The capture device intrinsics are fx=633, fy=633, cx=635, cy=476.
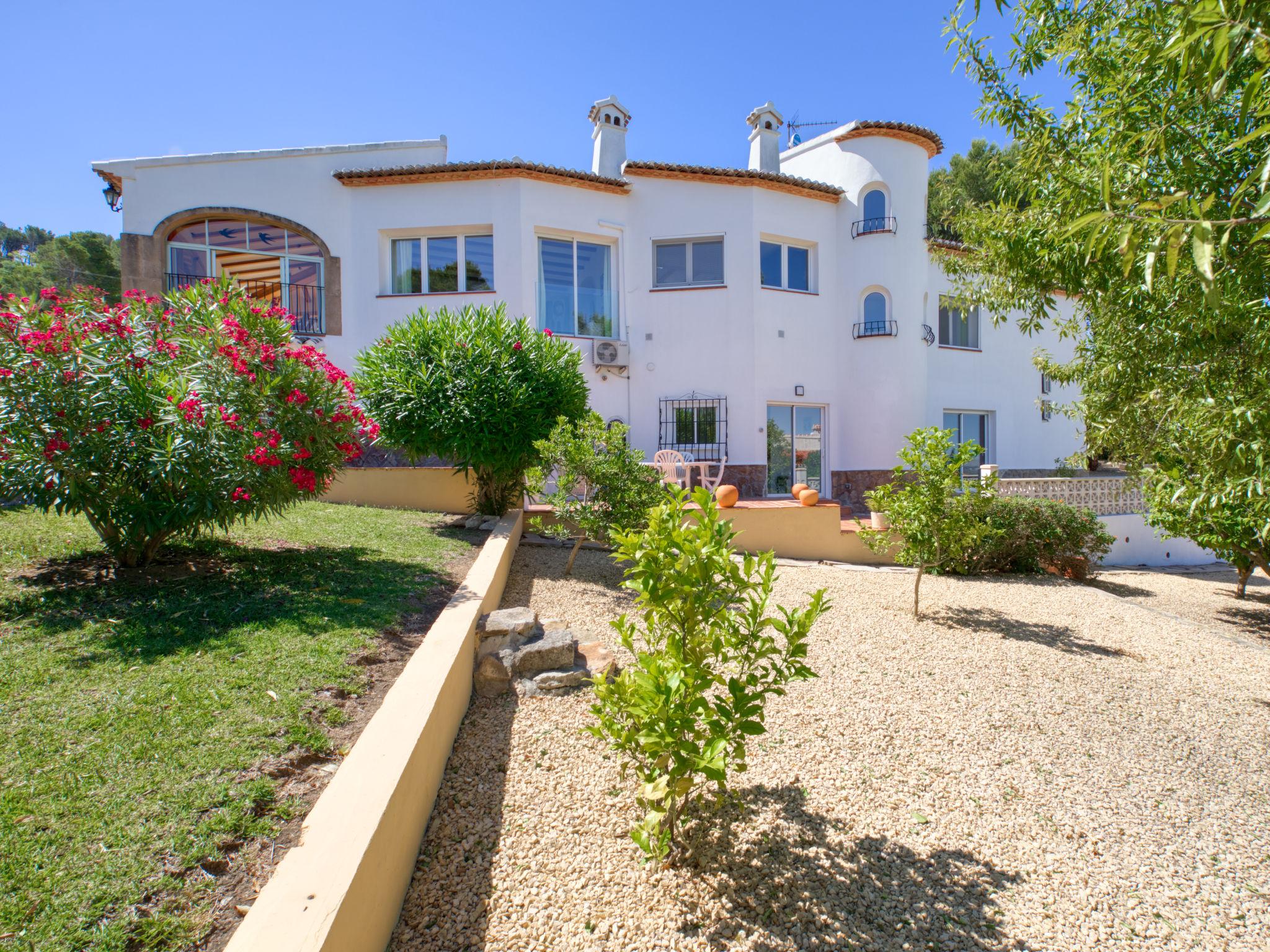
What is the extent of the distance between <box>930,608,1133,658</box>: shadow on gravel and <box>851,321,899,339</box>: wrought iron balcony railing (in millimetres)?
8151

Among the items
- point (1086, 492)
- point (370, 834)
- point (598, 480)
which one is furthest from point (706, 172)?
point (370, 834)

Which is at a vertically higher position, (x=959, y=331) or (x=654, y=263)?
(x=654, y=263)

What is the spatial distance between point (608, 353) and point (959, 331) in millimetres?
8907

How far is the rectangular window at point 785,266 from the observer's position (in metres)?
13.6

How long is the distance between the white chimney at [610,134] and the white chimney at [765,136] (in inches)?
122

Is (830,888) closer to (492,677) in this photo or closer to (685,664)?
(685,664)

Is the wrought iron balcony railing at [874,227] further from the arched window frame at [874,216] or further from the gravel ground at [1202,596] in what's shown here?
the gravel ground at [1202,596]

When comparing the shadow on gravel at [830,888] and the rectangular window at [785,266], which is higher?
the rectangular window at [785,266]

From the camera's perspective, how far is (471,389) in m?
7.60

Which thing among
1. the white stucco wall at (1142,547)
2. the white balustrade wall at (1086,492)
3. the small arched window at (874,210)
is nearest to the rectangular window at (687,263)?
the small arched window at (874,210)

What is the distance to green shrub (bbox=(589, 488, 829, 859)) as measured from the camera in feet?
7.42

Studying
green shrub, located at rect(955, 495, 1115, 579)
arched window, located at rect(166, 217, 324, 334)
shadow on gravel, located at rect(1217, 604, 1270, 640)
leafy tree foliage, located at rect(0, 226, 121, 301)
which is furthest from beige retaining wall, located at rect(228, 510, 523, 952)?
leafy tree foliage, located at rect(0, 226, 121, 301)

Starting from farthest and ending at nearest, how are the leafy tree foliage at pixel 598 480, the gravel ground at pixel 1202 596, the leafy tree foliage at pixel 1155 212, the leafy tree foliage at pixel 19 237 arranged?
the leafy tree foliage at pixel 19 237 → the gravel ground at pixel 1202 596 → the leafy tree foliage at pixel 598 480 → the leafy tree foliage at pixel 1155 212

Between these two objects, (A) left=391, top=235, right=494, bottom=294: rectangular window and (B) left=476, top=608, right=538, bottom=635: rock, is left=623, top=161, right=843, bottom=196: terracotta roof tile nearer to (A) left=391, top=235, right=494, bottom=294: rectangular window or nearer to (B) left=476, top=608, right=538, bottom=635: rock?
(A) left=391, top=235, right=494, bottom=294: rectangular window
